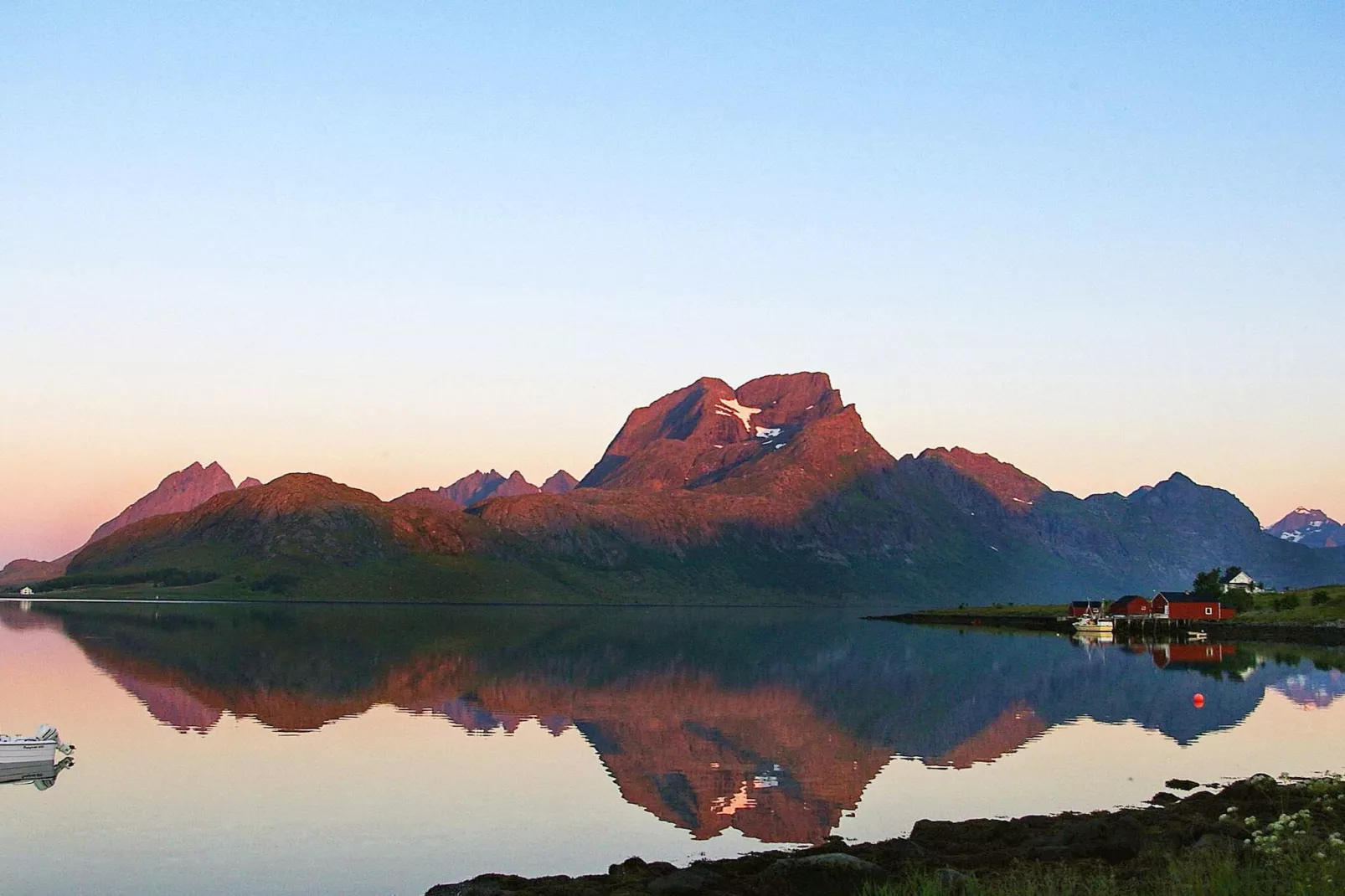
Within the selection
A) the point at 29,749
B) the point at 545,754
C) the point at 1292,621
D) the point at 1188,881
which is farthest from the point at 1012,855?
the point at 1292,621

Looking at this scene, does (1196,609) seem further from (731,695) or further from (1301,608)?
(731,695)

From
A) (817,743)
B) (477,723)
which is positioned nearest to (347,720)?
(477,723)

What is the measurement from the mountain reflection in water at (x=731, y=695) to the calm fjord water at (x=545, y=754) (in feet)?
1.13

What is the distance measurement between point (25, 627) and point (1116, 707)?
143174 mm

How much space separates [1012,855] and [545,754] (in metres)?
25.9

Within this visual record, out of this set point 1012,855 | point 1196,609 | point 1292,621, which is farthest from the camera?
point 1196,609

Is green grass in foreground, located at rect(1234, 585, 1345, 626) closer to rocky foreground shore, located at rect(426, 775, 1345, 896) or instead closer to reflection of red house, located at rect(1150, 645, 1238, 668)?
reflection of red house, located at rect(1150, 645, 1238, 668)

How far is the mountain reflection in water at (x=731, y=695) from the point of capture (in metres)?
47.1

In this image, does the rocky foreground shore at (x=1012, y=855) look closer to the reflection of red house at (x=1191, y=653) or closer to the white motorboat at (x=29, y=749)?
the white motorboat at (x=29, y=749)

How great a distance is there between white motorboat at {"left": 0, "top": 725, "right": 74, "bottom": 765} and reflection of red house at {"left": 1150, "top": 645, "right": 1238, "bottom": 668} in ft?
315

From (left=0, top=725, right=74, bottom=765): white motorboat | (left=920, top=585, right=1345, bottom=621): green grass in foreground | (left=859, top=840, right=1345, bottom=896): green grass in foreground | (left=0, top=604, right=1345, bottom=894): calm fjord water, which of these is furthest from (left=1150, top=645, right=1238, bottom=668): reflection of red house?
(left=859, top=840, right=1345, bottom=896): green grass in foreground

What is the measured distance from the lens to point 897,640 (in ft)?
550

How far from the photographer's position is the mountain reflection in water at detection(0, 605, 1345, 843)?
4709 cm

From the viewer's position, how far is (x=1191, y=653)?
135 meters
